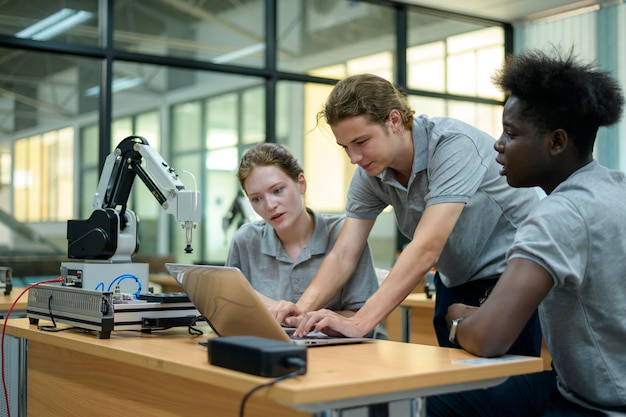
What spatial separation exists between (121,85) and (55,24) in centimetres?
58

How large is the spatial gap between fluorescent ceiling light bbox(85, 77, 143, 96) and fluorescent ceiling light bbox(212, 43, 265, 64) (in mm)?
597

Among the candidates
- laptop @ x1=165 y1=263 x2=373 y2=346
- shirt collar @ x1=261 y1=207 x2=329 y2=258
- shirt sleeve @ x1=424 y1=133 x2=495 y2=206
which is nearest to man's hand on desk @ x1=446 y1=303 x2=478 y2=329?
laptop @ x1=165 y1=263 x2=373 y2=346

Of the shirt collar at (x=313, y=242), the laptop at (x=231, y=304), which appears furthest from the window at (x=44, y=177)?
the laptop at (x=231, y=304)

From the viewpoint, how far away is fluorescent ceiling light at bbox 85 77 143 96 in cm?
527

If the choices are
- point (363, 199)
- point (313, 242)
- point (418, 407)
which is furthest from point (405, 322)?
point (418, 407)

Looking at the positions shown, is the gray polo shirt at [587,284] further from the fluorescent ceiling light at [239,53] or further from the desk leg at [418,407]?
the fluorescent ceiling light at [239,53]

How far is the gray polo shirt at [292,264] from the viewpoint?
2.39m

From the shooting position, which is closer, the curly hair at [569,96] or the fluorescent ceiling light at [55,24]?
the curly hair at [569,96]

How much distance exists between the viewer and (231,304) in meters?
1.54

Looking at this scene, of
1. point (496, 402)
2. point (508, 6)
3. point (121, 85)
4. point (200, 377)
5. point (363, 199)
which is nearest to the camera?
point (200, 377)

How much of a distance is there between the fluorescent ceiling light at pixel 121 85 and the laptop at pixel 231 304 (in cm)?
382

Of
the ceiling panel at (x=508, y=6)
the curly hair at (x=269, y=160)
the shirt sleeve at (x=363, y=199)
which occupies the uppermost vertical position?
the ceiling panel at (x=508, y=6)

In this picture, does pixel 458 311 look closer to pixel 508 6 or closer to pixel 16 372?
pixel 16 372

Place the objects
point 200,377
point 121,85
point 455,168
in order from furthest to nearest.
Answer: point 121,85, point 455,168, point 200,377
